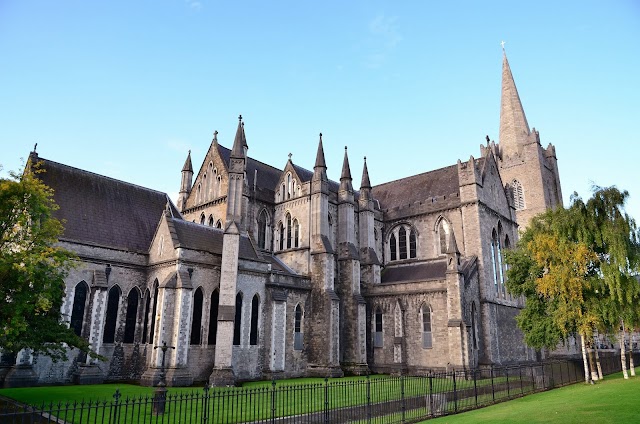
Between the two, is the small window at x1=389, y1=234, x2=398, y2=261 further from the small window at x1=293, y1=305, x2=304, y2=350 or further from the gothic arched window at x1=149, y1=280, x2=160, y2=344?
the gothic arched window at x1=149, y1=280, x2=160, y2=344

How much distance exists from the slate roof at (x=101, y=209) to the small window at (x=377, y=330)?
16.7m

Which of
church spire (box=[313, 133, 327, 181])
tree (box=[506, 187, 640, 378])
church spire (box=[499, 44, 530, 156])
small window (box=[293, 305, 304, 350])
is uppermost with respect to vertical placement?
church spire (box=[499, 44, 530, 156])

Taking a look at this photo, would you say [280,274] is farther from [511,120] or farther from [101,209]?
[511,120]

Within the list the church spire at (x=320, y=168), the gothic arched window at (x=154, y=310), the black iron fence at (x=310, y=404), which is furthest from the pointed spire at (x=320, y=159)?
the black iron fence at (x=310, y=404)

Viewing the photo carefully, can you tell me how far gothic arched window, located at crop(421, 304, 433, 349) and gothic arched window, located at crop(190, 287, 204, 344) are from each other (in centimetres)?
1552

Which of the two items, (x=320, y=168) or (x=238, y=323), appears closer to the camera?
(x=238, y=323)

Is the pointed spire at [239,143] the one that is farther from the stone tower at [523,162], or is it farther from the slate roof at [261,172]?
the stone tower at [523,162]

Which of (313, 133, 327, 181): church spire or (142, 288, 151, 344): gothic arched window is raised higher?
(313, 133, 327, 181): church spire

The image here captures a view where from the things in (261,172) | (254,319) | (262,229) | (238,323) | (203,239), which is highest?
(261,172)

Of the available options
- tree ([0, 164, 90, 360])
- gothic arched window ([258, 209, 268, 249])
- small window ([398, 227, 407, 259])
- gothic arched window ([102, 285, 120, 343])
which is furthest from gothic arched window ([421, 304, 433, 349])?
tree ([0, 164, 90, 360])

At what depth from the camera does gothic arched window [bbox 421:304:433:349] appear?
3128cm

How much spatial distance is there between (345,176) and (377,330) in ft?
40.8

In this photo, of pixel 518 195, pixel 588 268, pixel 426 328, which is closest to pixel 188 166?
pixel 426 328

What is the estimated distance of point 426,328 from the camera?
31.8 m
